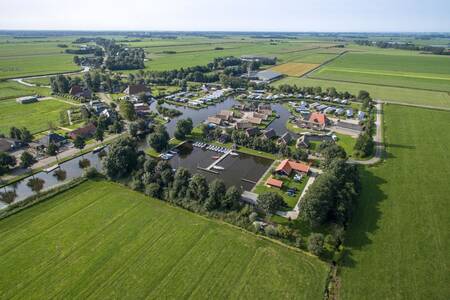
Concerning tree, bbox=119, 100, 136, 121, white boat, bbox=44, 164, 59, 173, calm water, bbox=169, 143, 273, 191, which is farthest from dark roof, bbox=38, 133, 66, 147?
calm water, bbox=169, 143, 273, 191

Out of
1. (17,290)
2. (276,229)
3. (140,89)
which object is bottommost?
(17,290)

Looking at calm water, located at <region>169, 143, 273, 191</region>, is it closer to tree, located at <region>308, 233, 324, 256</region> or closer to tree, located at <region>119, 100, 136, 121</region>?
tree, located at <region>308, 233, 324, 256</region>

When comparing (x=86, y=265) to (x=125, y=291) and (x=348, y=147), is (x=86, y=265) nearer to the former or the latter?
(x=125, y=291)

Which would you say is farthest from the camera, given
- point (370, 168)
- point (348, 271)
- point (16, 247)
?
point (370, 168)

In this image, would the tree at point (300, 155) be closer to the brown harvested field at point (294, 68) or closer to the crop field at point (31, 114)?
the crop field at point (31, 114)

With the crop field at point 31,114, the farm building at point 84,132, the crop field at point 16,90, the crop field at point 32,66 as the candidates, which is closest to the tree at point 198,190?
the farm building at point 84,132

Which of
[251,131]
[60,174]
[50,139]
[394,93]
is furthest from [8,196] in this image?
[394,93]

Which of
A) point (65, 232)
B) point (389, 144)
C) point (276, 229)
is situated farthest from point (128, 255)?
point (389, 144)
